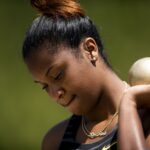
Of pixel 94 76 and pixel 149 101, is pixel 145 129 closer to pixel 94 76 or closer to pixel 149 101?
pixel 149 101

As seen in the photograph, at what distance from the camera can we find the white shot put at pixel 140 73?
6.25ft

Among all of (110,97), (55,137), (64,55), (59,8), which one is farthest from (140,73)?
(55,137)

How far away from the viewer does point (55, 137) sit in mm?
2191

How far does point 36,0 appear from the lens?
6.81 ft

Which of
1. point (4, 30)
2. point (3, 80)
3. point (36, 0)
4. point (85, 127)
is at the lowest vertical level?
point (3, 80)

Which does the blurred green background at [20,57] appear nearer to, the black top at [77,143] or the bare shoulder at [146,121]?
the black top at [77,143]

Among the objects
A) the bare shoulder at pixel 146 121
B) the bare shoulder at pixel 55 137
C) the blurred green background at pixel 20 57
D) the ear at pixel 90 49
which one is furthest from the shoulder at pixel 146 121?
the blurred green background at pixel 20 57

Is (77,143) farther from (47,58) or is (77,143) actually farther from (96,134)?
(47,58)

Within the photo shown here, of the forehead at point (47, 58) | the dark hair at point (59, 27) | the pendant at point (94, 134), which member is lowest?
the pendant at point (94, 134)

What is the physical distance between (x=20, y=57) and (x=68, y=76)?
2.03 metres

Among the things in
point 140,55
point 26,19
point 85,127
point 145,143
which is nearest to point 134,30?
point 140,55

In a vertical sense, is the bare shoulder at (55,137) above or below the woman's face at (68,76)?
below

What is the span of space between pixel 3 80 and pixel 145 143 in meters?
2.33

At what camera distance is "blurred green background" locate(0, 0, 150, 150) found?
3771 millimetres
